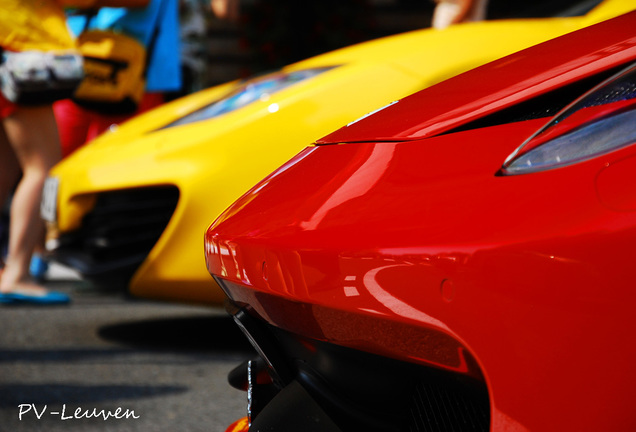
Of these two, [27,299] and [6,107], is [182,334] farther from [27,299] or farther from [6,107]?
[6,107]

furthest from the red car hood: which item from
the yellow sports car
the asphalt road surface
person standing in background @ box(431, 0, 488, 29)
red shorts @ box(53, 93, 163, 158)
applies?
red shorts @ box(53, 93, 163, 158)

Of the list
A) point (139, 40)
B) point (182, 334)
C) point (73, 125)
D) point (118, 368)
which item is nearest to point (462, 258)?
point (118, 368)

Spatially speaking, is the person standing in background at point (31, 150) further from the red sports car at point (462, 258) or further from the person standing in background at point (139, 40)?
the red sports car at point (462, 258)

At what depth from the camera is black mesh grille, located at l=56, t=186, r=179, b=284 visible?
9.20 feet

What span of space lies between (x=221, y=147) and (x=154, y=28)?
5.85 ft

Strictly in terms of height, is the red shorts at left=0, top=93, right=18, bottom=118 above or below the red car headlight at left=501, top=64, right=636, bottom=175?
below

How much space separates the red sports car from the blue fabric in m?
3.01

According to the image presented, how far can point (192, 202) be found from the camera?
2.70 metres

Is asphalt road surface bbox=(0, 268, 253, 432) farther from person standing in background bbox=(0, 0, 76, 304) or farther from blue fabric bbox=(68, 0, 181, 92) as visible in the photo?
blue fabric bbox=(68, 0, 181, 92)

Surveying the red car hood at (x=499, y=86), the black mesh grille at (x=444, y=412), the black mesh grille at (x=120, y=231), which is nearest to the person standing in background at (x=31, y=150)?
the black mesh grille at (x=120, y=231)

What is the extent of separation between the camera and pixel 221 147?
8.91ft

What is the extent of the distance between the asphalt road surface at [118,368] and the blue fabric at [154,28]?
1.14 m

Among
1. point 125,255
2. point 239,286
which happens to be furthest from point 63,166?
point 239,286

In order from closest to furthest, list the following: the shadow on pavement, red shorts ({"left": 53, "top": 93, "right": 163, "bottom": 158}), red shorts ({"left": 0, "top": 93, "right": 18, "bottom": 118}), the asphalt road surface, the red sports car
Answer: the red sports car < the asphalt road surface < the shadow on pavement < red shorts ({"left": 0, "top": 93, "right": 18, "bottom": 118}) < red shorts ({"left": 53, "top": 93, "right": 163, "bottom": 158})
